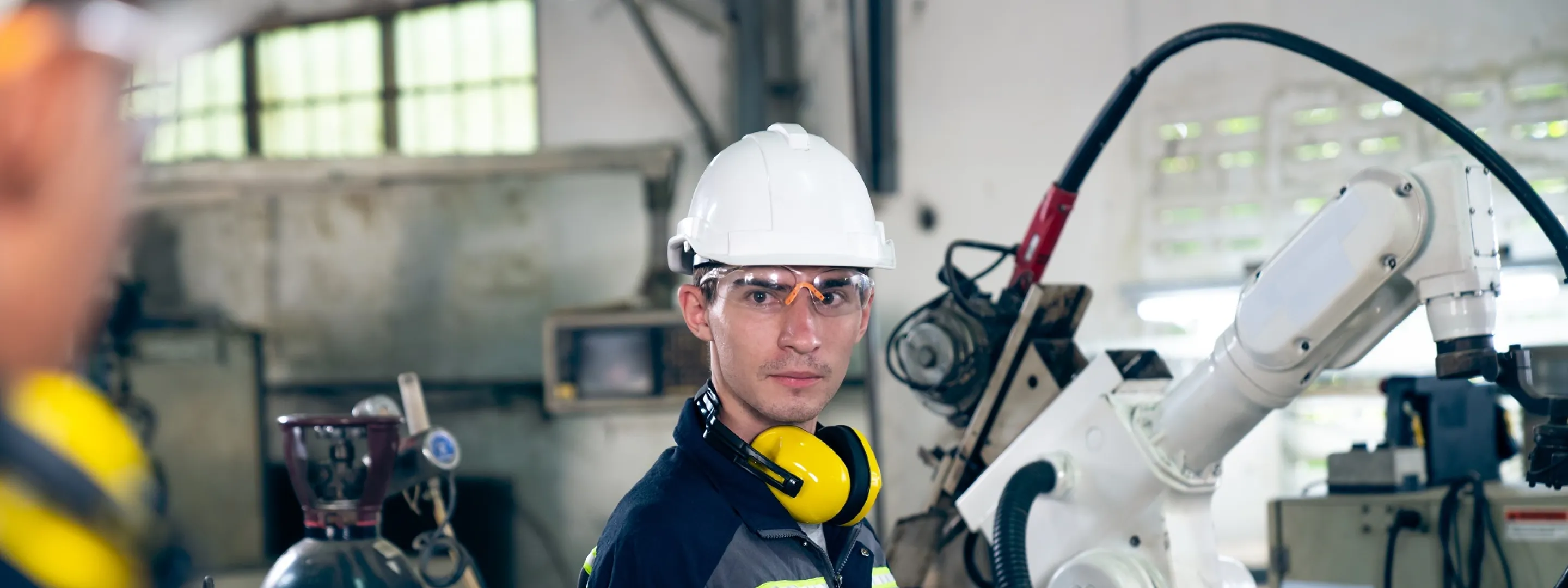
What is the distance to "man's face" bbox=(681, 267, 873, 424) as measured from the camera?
1641 mm

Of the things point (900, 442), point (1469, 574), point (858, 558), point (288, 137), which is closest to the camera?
point (858, 558)

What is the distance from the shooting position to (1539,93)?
3787 mm

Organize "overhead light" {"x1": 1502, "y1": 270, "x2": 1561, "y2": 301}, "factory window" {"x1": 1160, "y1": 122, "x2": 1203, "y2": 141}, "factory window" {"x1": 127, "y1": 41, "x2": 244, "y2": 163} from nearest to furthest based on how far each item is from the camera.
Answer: "overhead light" {"x1": 1502, "y1": 270, "x2": 1561, "y2": 301} < "factory window" {"x1": 1160, "y1": 122, "x2": 1203, "y2": 141} < "factory window" {"x1": 127, "y1": 41, "x2": 244, "y2": 163}

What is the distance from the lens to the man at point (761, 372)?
4.77 feet

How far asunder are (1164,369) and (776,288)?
1.22 m

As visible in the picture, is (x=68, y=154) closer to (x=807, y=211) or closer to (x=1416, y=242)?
(x=807, y=211)

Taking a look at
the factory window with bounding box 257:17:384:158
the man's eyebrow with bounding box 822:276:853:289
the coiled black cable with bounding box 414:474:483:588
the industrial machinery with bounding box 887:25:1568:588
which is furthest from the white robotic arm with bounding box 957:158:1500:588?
the factory window with bounding box 257:17:384:158

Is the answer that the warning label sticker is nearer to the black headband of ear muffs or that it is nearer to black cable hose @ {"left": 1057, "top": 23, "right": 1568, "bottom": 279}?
black cable hose @ {"left": 1057, "top": 23, "right": 1568, "bottom": 279}

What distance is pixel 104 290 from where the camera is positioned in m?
0.49

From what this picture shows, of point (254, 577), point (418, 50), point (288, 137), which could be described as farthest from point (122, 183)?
point (288, 137)

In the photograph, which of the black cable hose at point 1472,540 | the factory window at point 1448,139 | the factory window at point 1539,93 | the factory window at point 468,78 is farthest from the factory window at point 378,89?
the black cable hose at point 1472,540

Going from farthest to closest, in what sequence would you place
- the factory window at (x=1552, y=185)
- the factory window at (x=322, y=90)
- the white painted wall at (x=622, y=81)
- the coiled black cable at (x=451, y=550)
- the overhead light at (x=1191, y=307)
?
the factory window at (x=322, y=90), the white painted wall at (x=622, y=81), the overhead light at (x=1191, y=307), the factory window at (x=1552, y=185), the coiled black cable at (x=451, y=550)

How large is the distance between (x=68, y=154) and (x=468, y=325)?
5093 mm

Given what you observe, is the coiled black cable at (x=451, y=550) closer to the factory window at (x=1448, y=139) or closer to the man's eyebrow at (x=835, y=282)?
the man's eyebrow at (x=835, y=282)
